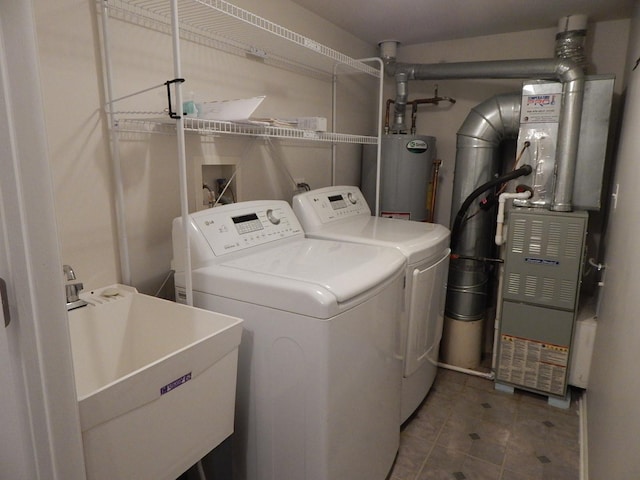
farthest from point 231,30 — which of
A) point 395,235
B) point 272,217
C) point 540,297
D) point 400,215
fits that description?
point 540,297

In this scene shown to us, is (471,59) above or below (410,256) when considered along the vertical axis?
above

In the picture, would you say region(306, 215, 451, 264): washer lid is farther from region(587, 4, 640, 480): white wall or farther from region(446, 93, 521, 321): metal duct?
region(587, 4, 640, 480): white wall

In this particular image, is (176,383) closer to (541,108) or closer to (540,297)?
(540,297)

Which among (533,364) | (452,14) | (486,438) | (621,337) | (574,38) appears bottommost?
(486,438)

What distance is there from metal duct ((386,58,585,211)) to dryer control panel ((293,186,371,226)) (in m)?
1.08

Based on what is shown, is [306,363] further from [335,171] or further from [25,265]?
[335,171]

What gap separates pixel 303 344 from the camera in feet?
4.13

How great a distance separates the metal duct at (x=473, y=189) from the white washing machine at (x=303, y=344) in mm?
1252

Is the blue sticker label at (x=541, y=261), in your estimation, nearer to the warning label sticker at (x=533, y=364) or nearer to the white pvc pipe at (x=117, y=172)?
the warning label sticker at (x=533, y=364)

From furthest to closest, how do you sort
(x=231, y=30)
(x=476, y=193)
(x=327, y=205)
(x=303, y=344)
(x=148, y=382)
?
(x=476, y=193)
(x=327, y=205)
(x=231, y=30)
(x=303, y=344)
(x=148, y=382)

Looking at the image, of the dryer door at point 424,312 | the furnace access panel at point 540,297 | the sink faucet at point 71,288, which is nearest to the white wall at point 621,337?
the furnace access panel at point 540,297

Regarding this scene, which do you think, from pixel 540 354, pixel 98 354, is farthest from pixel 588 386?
pixel 98 354

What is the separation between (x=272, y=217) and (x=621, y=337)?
143 cm

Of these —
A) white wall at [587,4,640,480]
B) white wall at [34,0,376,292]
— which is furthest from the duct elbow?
white wall at [34,0,376,292]
